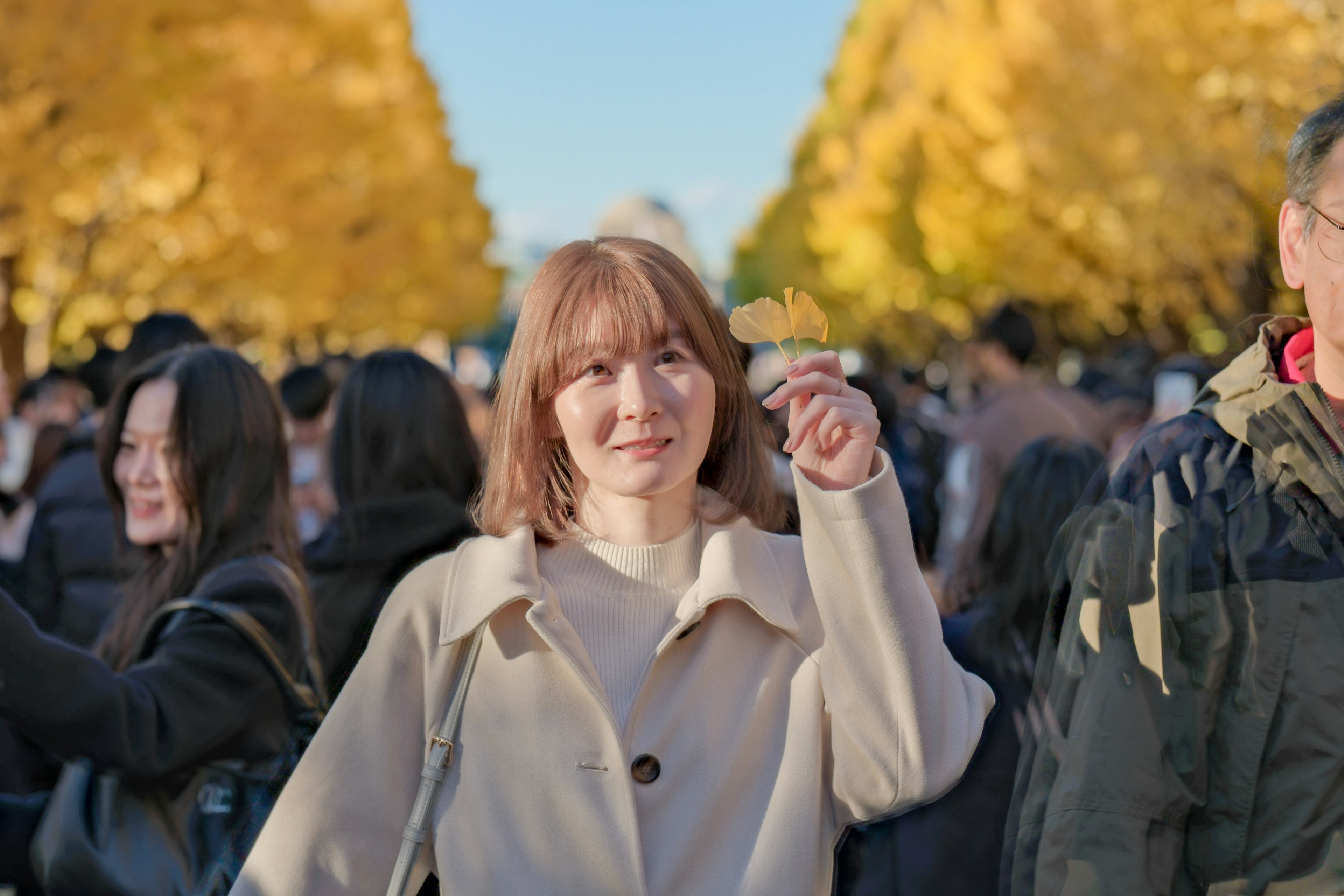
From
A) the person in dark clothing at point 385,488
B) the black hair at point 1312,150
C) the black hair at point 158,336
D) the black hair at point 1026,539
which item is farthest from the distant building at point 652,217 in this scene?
the black hair at point 1312,150

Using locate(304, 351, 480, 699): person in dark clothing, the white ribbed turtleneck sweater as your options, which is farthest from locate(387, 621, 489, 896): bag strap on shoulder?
locate(304, 351, 480, 699): person in dark clothing

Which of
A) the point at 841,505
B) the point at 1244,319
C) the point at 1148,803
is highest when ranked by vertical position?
the point at 1244,319

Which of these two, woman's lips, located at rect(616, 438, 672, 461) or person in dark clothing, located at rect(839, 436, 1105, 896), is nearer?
woman's lips, located at rect(616, 438, 672, 461)

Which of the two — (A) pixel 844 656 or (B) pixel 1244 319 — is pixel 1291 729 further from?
(B) pixel 1244 319

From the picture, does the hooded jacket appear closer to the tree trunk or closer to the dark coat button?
the dark coat button

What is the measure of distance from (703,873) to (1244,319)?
3.92 feet

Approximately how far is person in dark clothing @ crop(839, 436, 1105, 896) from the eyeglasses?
455 millimetres

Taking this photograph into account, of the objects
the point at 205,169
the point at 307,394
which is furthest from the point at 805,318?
the point at 205,169

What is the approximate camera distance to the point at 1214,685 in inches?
75.1

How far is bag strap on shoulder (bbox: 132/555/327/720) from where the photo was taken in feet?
8.96

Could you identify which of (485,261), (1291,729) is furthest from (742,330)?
(485,261)

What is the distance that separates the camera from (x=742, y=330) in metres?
1.83

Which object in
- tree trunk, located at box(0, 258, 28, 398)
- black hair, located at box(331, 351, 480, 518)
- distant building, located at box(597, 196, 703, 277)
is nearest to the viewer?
black hair, located at box(331, 351, 480, 518)

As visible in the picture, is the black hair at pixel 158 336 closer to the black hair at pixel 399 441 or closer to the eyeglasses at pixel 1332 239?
the black hair at pixel 399 441
